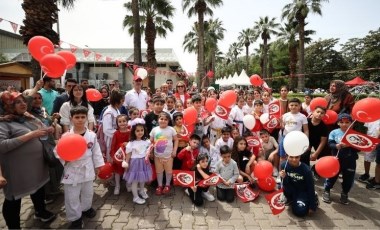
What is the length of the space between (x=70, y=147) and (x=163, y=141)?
1581 mm

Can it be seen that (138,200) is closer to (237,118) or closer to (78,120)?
(78,120)

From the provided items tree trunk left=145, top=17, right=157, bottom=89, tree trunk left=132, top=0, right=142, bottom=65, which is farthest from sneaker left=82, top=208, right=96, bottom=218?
tree trunk left=145, top=17, right=157, bottom=89

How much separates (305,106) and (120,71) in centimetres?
2306

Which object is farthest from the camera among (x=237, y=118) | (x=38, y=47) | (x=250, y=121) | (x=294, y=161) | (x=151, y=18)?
(x=151, y=18)

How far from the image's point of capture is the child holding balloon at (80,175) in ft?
9.90

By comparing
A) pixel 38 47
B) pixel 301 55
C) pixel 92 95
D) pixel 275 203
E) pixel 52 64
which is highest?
pixel 301 55

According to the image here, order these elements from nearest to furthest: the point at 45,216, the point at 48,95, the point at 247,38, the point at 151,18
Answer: the point at 45,216
the point at 48,95
the point at 151,18
the point at 247,38

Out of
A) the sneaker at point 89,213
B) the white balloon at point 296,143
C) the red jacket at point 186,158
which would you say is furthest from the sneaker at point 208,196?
the sneaker at point 89,213

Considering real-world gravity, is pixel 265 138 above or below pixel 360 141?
below

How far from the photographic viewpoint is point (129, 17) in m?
17.8

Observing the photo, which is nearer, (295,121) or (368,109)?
(368,109)

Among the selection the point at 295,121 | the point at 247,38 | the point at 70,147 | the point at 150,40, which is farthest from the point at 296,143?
the point at 247,38

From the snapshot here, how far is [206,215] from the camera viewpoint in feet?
11.6

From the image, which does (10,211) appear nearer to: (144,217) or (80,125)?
(80,125)
